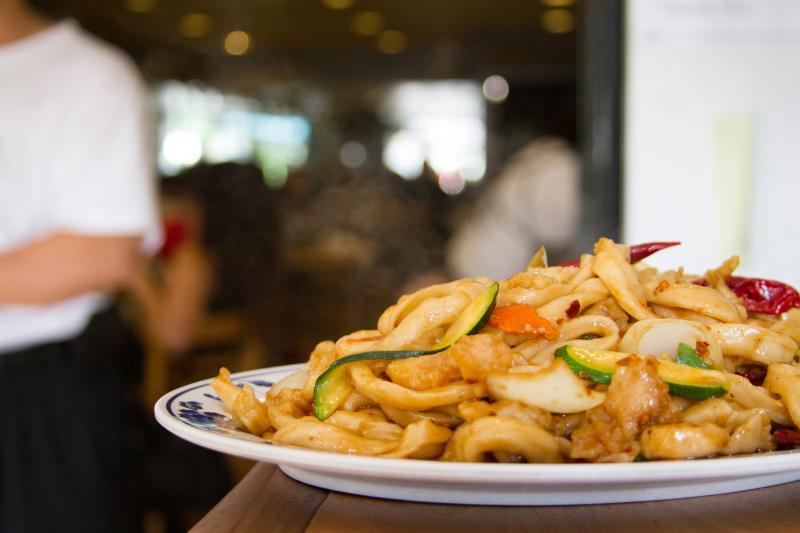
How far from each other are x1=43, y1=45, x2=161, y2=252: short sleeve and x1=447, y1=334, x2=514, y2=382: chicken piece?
1.58 meters

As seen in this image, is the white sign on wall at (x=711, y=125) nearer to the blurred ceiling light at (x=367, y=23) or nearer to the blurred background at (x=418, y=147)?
the blurred background at (x=418, y=147)

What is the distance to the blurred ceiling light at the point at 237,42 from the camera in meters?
7.90

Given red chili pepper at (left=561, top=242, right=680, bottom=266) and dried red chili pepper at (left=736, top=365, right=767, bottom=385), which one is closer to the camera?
dried red chili pepper at (left=736, top=365, right=767, bottom=385)

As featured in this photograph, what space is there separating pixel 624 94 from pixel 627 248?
4.38 feet

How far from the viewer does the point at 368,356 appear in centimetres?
81

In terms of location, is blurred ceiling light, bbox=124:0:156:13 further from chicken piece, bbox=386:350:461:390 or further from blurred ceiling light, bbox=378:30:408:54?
chicken piece, bbox=386:350:461:390

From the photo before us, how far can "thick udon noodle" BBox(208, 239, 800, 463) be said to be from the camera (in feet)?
2.34

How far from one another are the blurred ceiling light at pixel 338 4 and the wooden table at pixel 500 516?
6.38 metres

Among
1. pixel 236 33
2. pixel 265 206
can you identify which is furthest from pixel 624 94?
pixel 236 33

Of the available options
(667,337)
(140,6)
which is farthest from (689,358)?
(140,6)

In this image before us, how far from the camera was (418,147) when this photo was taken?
29.9ft

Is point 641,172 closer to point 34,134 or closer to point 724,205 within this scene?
point 724,205

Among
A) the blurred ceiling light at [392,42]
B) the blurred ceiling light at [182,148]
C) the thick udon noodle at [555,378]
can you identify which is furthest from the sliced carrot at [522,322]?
the blurred ceiling light at [182,148]

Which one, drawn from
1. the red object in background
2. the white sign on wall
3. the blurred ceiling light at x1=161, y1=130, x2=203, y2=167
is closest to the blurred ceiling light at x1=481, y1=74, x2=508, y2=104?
the blurred ceiling light at x1=161, y1=130, x2=203, y2=167
